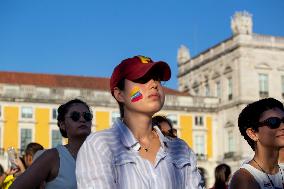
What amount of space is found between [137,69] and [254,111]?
121 cm

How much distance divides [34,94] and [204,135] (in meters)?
12.1

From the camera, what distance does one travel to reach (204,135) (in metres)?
44.2

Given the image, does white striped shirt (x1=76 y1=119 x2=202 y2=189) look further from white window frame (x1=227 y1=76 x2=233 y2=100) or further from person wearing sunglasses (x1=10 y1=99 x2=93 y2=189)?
white window frame (x1=227 y1=76 x2=233 y2=100)

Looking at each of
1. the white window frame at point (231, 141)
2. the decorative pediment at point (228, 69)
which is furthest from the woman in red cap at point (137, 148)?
the decorative pediment at point (228, 69)

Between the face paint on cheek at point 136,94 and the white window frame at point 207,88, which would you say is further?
Answer: the white window frame at point 207,88

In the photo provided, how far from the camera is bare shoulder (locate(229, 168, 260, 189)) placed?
3.47m

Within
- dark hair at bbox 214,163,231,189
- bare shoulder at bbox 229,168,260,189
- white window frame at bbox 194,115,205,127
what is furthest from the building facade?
bare shoulder at bbox 229,168,260,189

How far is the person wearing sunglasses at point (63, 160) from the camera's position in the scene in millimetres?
3782

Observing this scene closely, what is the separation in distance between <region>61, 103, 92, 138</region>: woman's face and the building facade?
3774 cm

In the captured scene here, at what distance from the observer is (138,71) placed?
277cm

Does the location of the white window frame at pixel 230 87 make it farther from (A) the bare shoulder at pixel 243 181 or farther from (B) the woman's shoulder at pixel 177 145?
(B) the woman's shoulder at pixel 177 145

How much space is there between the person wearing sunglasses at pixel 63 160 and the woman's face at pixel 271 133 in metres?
1.19

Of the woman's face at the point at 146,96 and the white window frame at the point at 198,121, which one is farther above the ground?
the white window frame at the point at 198,121

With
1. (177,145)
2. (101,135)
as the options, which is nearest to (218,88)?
(177,145)
